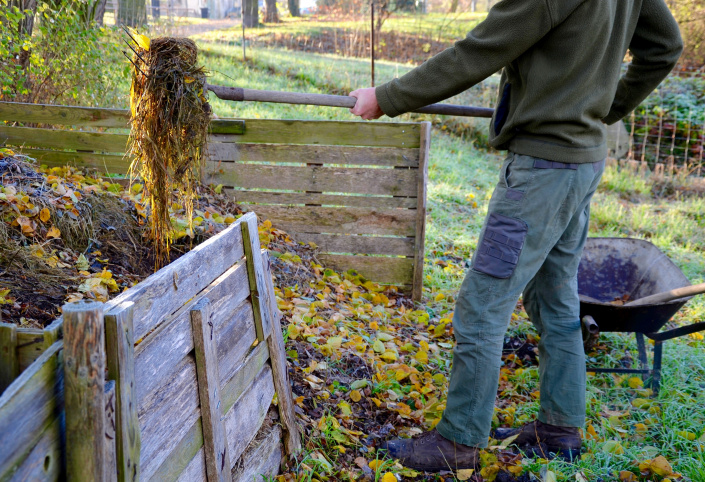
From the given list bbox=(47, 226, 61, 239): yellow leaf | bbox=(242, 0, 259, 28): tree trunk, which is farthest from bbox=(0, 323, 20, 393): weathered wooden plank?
bbox=(242, 0, 259, 28): tree trunk

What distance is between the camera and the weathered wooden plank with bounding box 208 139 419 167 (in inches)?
186

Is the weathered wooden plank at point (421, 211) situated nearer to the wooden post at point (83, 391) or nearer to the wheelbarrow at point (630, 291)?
the wheelbarrow at point (630, 291)

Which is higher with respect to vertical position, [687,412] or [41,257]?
[41,257]

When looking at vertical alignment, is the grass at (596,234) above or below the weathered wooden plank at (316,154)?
below

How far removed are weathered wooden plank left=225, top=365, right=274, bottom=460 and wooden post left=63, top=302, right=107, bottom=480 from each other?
803 mm

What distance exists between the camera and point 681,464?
2.72 meters

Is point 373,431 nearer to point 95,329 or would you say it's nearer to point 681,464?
point 681,464

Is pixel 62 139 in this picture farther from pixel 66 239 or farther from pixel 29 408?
pixel 29 408

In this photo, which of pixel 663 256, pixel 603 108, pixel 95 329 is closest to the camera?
pixel 95 329

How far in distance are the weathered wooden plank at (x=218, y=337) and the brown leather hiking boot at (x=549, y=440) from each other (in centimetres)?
160

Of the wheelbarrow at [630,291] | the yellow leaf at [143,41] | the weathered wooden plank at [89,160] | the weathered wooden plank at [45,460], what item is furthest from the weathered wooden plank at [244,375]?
the weathered wooden plank at [89,160]

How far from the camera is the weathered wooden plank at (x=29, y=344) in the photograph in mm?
1350

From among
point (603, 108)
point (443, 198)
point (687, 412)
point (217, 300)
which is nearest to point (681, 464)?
point (687, 412)

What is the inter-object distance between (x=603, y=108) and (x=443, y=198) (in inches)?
218
